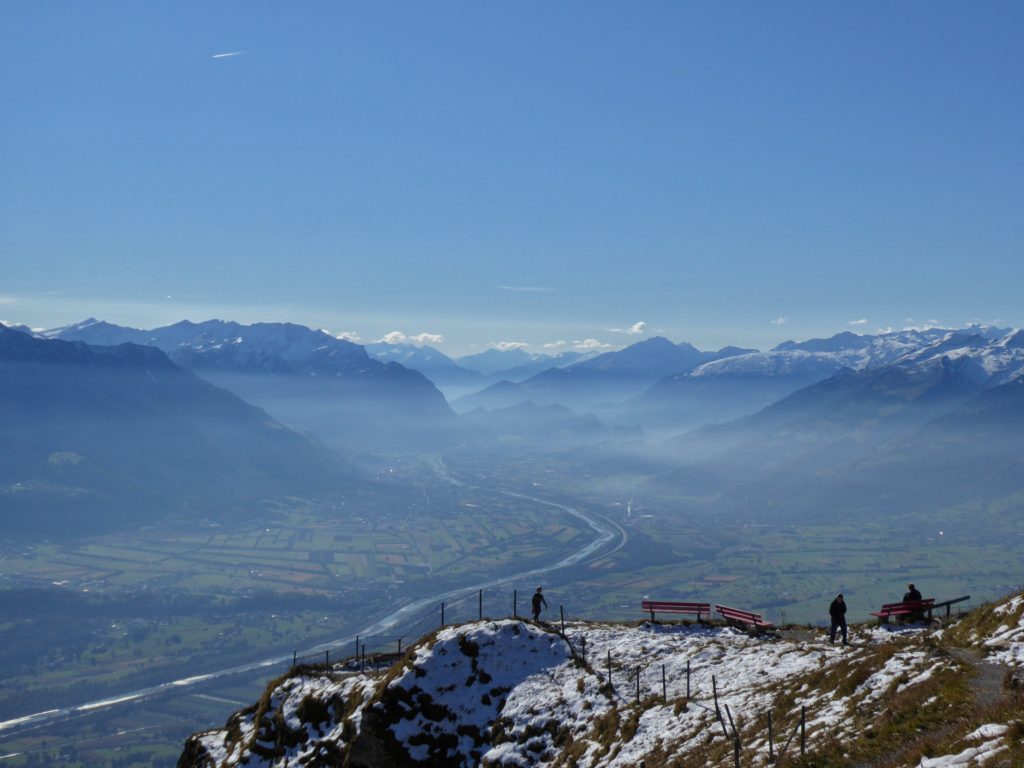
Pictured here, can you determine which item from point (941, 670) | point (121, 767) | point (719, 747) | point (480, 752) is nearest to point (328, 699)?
point (480, 752)

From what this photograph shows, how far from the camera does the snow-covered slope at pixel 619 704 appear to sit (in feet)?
78.9

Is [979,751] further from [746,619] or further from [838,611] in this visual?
[746,619]

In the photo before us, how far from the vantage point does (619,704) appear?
37.2 metres

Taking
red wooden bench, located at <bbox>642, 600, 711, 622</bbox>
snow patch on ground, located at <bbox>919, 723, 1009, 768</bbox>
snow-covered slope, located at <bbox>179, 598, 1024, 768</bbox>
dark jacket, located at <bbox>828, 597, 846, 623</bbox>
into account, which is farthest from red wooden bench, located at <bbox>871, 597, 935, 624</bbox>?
snow patch on ground, located at <bbox>919, 723, 1009, 768</bbox>

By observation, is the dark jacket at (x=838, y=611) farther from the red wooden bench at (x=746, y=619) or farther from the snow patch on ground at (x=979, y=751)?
the snow patch on ground at (x=979, y=751)

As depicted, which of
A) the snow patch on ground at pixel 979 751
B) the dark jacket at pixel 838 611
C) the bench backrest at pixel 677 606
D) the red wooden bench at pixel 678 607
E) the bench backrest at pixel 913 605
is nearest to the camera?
the snow patch on ground at pixel 979 751

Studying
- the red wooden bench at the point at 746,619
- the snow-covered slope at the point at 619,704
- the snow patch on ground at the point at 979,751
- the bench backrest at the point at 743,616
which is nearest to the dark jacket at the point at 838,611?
the snow-covered slope at the point at 619,704

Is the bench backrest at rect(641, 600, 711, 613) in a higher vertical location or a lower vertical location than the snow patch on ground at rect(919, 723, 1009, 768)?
lower

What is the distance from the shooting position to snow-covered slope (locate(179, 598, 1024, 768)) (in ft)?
78.9

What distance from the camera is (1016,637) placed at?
29.0 metres

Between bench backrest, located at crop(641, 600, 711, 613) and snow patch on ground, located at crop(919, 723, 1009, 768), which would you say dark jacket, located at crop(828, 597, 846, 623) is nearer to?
bench backrest, located at crop(641, 600, 711, 613)

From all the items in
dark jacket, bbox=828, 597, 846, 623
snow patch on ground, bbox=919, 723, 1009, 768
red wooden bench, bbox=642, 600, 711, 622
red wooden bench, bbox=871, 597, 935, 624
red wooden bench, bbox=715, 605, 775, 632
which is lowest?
red wooden bench, bbox=642, 600, 711, 622

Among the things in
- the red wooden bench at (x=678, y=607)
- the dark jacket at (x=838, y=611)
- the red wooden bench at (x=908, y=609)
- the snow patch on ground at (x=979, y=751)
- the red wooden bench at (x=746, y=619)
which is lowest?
the red wooden bench at (x=678, y=607)

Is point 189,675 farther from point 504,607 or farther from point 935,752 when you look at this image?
point 935,752
